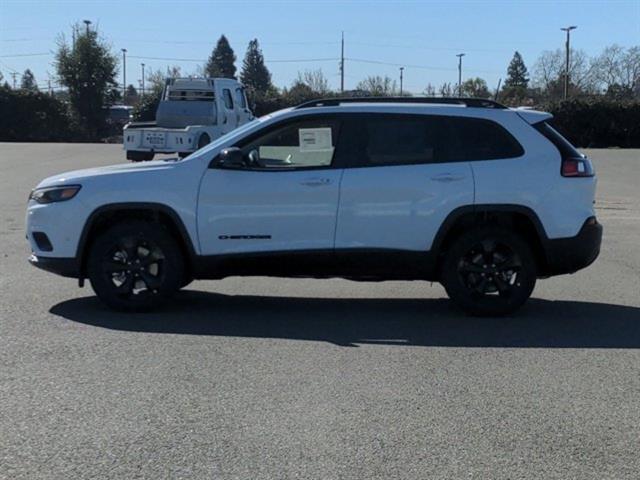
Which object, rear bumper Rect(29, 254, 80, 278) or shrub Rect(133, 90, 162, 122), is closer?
rear bumper Rect(29, 254, 80, 278)

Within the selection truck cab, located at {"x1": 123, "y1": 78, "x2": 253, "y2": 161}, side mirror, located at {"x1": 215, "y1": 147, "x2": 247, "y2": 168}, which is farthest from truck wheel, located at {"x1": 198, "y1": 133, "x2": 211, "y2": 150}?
side mirror, located at {"x1": 215, "y1": 147, "x2": 247, "y2": 168}

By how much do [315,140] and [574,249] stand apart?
8.48 feet

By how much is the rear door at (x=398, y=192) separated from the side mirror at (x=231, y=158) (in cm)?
94

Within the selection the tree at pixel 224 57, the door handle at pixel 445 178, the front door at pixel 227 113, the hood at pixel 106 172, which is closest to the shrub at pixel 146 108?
the front door at pixel 227 113

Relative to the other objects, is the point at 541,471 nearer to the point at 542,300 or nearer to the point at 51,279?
the point at 542,300

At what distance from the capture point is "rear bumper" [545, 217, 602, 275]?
7293 millimetres

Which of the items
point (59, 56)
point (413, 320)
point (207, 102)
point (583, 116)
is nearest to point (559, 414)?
point (413, 320)

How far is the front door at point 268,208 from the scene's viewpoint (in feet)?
23.8

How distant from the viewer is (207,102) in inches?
966

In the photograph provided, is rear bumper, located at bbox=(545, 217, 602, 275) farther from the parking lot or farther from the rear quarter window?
the rear quarter window

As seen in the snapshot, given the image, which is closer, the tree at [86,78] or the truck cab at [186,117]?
the truck cab at [186,117]

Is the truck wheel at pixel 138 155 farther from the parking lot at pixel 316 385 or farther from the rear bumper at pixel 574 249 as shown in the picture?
the rear bumper at pixel 574 249

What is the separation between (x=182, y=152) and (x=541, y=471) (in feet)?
64.9

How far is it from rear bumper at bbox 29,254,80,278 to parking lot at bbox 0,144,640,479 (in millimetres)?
382
